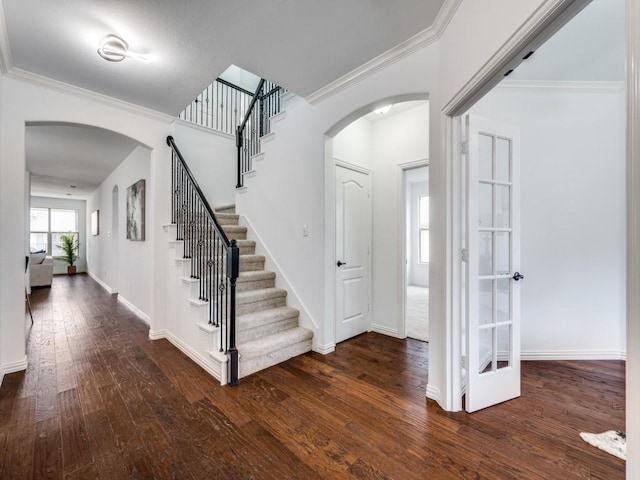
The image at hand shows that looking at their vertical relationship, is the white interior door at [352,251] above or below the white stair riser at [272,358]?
above

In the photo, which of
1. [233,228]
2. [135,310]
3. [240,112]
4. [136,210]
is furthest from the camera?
[240,112]

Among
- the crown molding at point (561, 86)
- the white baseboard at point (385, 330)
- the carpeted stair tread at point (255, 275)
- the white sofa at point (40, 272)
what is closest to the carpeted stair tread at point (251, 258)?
the carpeted stair tread at point (255, 275)

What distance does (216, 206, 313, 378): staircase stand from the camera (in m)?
2.52

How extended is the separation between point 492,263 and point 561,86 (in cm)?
213

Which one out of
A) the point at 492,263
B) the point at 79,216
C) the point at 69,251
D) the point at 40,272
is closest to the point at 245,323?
the point at 492,263

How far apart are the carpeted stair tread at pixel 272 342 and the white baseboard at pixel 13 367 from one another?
1.95 metres

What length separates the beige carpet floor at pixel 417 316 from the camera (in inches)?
137

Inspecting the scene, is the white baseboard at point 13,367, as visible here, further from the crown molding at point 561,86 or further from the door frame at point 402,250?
the crown molding at point 561,86

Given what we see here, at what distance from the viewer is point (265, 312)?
2.97 m

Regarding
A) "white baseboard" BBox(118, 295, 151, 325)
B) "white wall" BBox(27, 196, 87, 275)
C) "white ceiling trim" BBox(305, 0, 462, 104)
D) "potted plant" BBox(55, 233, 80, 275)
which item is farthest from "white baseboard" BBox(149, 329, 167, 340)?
"white wall" BBox(27, 196, 87, 275)

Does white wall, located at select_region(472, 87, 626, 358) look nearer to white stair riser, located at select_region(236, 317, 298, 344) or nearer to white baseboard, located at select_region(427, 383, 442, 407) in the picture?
white baseboard, located at select_region(427, 383, 442, 407)

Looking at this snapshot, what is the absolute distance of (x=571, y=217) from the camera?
8.94ft

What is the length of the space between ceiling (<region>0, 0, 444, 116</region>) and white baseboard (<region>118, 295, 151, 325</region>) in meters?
2.94

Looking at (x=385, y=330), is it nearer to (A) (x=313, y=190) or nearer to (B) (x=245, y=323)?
(B) (x=245, y=323)
